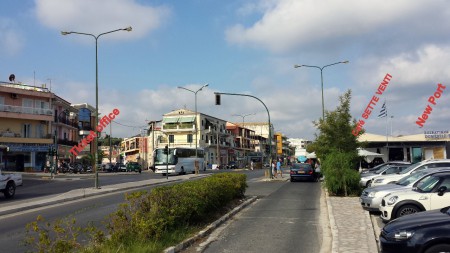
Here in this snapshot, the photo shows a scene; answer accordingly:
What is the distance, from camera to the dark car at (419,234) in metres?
6.14

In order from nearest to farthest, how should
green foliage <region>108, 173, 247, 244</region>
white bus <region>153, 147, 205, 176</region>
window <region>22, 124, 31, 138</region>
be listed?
1. green foliage <region>108, 173, 247, 244</region>
2. white bus <region>153, 147, 205, 176</region>
3. window <region>22, 124, 31, 138</region>

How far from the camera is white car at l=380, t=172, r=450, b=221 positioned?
1099 centimetres

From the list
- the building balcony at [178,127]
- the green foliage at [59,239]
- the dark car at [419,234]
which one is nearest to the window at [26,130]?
the building balcony at [178,127]

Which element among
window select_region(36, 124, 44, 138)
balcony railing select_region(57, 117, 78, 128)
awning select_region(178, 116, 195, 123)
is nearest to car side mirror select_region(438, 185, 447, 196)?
window select_region(36, 124, 44, 138)

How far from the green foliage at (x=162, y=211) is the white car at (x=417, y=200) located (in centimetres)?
471

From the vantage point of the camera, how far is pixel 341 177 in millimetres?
19109

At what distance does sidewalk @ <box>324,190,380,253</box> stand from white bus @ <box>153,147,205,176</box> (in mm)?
33056

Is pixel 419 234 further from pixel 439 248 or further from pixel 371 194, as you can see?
pixel 371 194

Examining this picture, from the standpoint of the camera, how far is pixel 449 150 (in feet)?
180

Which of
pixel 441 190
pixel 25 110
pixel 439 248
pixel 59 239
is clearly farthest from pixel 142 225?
pixel 25 110

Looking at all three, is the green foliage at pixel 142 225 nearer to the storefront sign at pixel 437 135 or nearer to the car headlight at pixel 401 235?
the car headlight at pixel 401 235

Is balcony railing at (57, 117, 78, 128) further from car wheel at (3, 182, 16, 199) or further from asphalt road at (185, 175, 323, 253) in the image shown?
asphalt road at (185, 175, 323, 253)

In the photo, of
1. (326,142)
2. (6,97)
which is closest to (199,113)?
(6,97)

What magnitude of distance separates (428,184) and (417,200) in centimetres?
77
